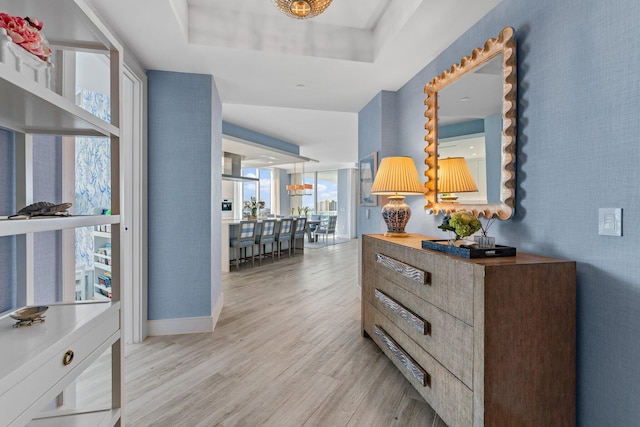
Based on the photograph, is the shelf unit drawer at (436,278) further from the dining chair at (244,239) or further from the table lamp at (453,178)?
the dining chair at (244,239)

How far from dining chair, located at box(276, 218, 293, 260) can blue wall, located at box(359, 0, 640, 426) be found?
5.65m

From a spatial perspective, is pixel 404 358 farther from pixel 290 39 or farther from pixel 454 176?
pixel 290 39

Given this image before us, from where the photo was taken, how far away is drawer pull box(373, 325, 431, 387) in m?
1.87

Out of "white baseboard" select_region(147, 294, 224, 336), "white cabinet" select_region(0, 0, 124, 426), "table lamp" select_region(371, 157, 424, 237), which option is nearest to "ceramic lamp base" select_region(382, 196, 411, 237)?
"table lamp" select_region(371, 157, 424, 237)

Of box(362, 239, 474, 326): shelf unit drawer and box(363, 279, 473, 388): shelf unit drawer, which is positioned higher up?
box(362, 239, 474, 326): shelf unit drawer

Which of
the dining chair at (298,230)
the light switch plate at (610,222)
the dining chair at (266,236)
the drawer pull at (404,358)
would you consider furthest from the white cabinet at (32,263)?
the dining chair at (298,230)

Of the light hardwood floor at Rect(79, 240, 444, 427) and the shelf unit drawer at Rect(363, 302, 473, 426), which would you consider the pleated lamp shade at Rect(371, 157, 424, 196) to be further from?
the light hardwood floor at Rect(79, 240, 444, 427)

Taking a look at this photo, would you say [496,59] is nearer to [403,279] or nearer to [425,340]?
[403,279]

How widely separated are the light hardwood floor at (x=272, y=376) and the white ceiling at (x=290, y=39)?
2404 millimetres

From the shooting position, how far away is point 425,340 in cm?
190

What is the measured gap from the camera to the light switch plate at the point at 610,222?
1376 mm

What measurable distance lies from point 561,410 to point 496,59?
1915 millimetres

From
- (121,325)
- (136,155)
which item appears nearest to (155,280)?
(136,155)

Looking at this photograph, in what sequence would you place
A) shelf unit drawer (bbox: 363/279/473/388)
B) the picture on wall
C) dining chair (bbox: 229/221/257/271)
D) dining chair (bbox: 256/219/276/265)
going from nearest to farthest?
1. shelf unit drawer (bbox: 363/279/473/388)
2. the picture on wall
3. dining chair (bbox: 229/221/257/271)
4. dining chair (bbox: 256/219/276/265)
